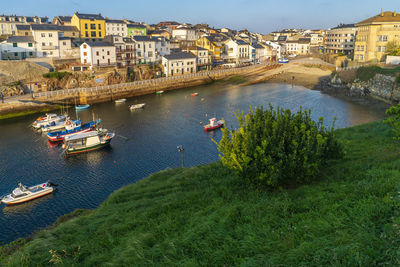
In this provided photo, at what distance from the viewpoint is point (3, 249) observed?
51.9 ft

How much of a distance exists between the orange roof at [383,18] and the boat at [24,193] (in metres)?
77.5

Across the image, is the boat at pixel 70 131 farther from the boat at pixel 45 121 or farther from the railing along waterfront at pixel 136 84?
the railing along waterfront at pixel 136 84

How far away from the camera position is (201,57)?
3597 inches

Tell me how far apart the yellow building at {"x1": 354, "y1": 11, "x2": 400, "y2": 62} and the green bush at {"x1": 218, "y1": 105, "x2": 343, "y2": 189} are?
6959cm

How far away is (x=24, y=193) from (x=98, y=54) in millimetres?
52050

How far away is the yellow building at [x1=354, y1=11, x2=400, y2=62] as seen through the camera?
69.1m

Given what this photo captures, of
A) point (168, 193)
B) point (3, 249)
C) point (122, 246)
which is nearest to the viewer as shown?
point (122, 246)

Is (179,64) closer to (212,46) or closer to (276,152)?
(212,46)

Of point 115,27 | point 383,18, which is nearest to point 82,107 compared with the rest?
point 115,27

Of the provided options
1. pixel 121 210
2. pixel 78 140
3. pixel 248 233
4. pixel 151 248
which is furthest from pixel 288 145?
pixel 78 140

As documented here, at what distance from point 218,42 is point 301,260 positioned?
103 m

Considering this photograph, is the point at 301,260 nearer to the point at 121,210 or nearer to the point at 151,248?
the point at 151,248

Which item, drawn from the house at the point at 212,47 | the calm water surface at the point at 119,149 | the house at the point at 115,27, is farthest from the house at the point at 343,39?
the house at the point at 115,27

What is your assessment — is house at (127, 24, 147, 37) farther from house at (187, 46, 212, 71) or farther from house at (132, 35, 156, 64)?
house at (132, 35, 156, 64)
